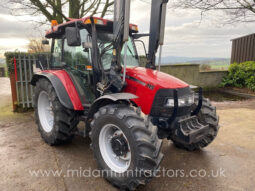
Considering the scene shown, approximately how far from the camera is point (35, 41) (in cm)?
1468

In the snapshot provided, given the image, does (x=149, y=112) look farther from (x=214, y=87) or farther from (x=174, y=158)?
(x=214, y=87)

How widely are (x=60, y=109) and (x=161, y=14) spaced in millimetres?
2128

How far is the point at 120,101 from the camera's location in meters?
2.55

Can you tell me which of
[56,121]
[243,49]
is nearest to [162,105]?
[56,121]

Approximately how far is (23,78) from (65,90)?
10.1 ft

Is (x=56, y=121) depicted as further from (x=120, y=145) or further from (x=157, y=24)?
(x=157, y=24)

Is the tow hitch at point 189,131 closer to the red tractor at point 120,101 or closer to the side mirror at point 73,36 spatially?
the red tractor at point 120,101

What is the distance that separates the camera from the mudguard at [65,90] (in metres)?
3.06

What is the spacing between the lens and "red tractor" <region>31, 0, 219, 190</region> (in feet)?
7.20

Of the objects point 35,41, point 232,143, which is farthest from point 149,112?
point 35,41

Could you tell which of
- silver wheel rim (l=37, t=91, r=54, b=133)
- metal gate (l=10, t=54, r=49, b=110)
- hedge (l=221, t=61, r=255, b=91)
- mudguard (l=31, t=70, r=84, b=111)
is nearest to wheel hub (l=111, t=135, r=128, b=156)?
mudguard (l=31, t=70, r=84, b=111)

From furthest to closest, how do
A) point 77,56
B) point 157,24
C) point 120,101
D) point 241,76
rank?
1. point 241,76
2. point 77,56
3. point 157,24
4. point 120,101

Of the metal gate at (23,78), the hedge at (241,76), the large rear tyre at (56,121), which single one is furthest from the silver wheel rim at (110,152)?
the hedge at (241,76)

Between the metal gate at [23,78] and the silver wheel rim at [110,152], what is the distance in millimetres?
3884
